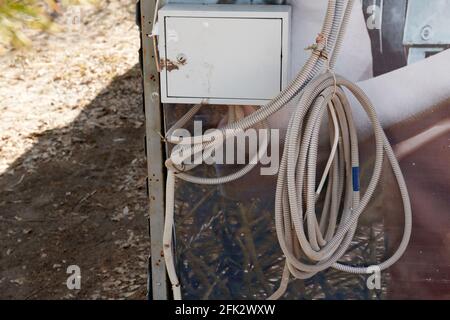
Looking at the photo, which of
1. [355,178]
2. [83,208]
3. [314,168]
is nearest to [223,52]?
[314,168]

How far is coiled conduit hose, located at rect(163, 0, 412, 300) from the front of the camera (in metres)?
2.31

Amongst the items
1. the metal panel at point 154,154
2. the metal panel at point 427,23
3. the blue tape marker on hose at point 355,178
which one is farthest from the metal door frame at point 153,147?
the metal panel at point 427,23

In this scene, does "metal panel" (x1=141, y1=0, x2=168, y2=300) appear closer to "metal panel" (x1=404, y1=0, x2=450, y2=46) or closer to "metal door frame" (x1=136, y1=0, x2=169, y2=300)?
"metal door frame" (x1=136, y1=0, x2=169, y2=300)

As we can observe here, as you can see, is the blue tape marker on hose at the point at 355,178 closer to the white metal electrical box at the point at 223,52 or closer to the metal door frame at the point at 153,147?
the white metal electrical box at the point at 223,52

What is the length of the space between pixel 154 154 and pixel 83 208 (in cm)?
155

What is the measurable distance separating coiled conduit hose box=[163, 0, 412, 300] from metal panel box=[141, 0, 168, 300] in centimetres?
9

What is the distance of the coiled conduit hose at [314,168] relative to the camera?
231 cm

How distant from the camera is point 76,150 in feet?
Answer: 15.3

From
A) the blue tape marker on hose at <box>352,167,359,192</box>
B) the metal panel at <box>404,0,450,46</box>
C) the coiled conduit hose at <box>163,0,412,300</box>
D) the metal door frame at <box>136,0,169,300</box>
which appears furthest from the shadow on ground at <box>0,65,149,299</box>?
the metal panel at <box>404,0,450,46</box>

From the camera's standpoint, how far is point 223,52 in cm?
238
